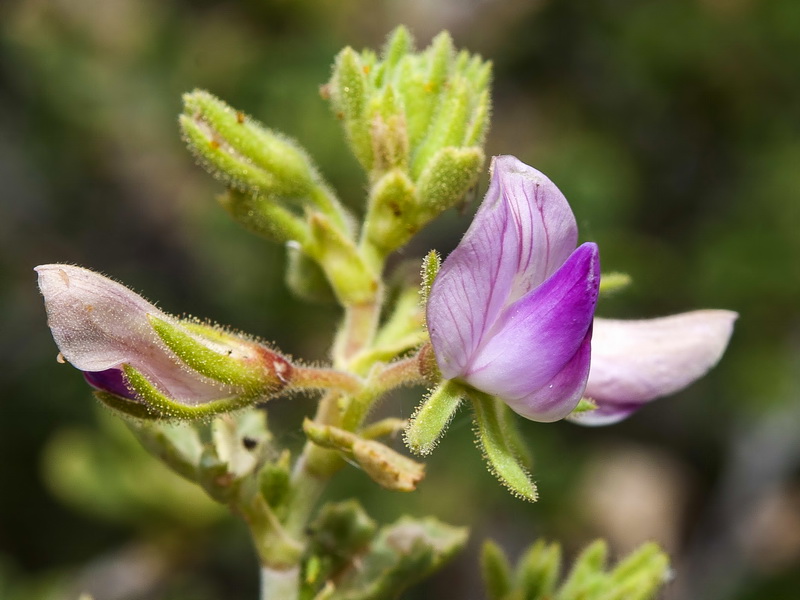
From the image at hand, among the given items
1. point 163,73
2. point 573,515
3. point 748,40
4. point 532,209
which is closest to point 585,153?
point 748,40

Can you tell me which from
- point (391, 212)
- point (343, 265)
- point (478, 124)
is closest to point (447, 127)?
point (478, 124)

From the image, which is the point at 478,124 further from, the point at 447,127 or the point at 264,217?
the point at 264,217

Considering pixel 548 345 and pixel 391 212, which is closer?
pixel 548 345

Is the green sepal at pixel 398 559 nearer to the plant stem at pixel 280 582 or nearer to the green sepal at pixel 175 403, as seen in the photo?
the plant stem at pixel 280 582

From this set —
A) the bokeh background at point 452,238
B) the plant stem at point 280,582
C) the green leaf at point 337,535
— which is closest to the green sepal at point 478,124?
the green leaf at point 337,535

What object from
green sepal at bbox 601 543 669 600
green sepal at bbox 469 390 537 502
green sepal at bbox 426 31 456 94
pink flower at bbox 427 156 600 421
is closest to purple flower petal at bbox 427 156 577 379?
pink flower at bbox 427 156 600 421

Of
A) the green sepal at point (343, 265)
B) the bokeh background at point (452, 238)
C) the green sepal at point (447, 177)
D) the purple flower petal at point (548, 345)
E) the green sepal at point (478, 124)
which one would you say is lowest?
the bokeh background at point (452, 238)

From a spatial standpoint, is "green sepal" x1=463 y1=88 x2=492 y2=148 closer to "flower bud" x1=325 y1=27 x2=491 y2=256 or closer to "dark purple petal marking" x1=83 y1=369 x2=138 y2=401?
"flower bud" x1=325 y1=27 x2=491 y2=256
